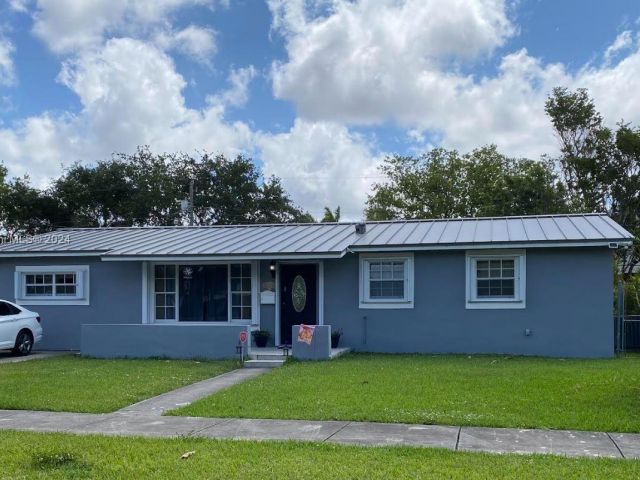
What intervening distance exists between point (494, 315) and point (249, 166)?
29797 mm

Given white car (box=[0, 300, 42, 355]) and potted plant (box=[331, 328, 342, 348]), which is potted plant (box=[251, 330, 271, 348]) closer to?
potted plant (box=[331, 328, 342, 348])

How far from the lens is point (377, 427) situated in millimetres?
8000

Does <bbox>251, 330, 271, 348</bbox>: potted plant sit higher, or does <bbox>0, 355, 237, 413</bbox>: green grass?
<bbox>251, 330, 271, 348</bbox>: potted plant

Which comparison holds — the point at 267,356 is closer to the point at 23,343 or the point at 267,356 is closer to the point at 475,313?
the point at 475,313

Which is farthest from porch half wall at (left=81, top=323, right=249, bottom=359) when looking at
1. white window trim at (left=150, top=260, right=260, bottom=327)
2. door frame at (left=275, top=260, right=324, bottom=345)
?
door frame at (left=275, top=260, right=324, bottom=345)

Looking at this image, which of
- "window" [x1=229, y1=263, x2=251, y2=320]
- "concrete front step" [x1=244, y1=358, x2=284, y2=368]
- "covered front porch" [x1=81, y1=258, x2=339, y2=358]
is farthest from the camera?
"window" [x1=229, y1=263, x2=251, y2=320]

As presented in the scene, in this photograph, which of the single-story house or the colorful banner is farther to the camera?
the single-story house

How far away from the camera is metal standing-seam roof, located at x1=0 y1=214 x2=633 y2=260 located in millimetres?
15586

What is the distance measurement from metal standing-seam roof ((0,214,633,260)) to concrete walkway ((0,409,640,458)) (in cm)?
759

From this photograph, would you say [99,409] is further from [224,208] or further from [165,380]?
A: [224,208]

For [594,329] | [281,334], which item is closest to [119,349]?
[281,334]

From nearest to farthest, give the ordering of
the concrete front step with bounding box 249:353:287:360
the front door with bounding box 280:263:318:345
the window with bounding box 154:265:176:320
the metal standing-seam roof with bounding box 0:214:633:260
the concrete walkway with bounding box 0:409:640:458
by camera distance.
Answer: the concrete walkway with bounding box 0:409:640:458, the concrete front step with bounding box 249:353:287:360, the metal standing-seam roof with bounding box 0:214:633:260, the front door with bounding box 280:263:318:345, the window with bounding box 154:265:176:320

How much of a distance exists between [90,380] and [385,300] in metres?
7.28

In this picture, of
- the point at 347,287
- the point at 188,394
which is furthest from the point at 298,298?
the point at 188,394
